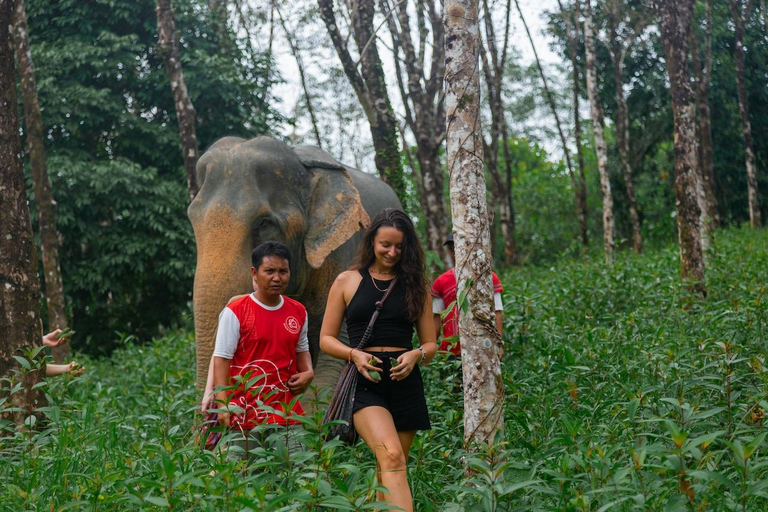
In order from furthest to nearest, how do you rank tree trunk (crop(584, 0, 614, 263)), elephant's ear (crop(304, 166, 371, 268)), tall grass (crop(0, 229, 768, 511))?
1. tree trunk (crop(584, 0, 614, 263))
2. elephant's ear (crop(304, 166, 371, 268))
3. tall grass (crop(0, 229, 768, 511))

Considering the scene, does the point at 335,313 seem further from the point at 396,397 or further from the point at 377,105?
the point at 377,105

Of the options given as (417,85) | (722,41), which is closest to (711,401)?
(417,85)

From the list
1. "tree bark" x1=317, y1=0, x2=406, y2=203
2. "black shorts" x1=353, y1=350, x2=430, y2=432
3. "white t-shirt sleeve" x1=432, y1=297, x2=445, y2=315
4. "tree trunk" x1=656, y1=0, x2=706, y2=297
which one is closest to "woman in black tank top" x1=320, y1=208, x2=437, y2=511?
"black shorts" x1=353, y1=350, x2=430, y2=432

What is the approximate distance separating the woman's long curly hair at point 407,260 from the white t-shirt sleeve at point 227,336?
65 centimetres

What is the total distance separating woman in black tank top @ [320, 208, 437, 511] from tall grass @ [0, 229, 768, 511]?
8.3 inches

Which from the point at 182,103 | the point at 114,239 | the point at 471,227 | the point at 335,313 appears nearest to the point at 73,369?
the point at 335,313

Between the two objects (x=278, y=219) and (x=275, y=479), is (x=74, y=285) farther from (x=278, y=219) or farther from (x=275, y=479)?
(x=275, y=479)

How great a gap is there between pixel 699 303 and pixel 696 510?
14.4 feet

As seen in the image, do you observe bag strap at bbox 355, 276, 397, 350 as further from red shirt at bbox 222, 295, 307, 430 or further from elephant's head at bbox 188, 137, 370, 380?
elephant's head at bbox 188, 137, 370, 380

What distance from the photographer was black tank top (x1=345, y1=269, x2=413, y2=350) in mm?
3504

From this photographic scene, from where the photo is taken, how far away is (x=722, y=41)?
21062 mm

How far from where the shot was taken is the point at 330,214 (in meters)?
6.04

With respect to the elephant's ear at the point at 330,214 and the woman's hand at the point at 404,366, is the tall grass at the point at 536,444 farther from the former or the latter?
the elephant's ear at the point at 330,214

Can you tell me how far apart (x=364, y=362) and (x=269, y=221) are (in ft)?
7.84
